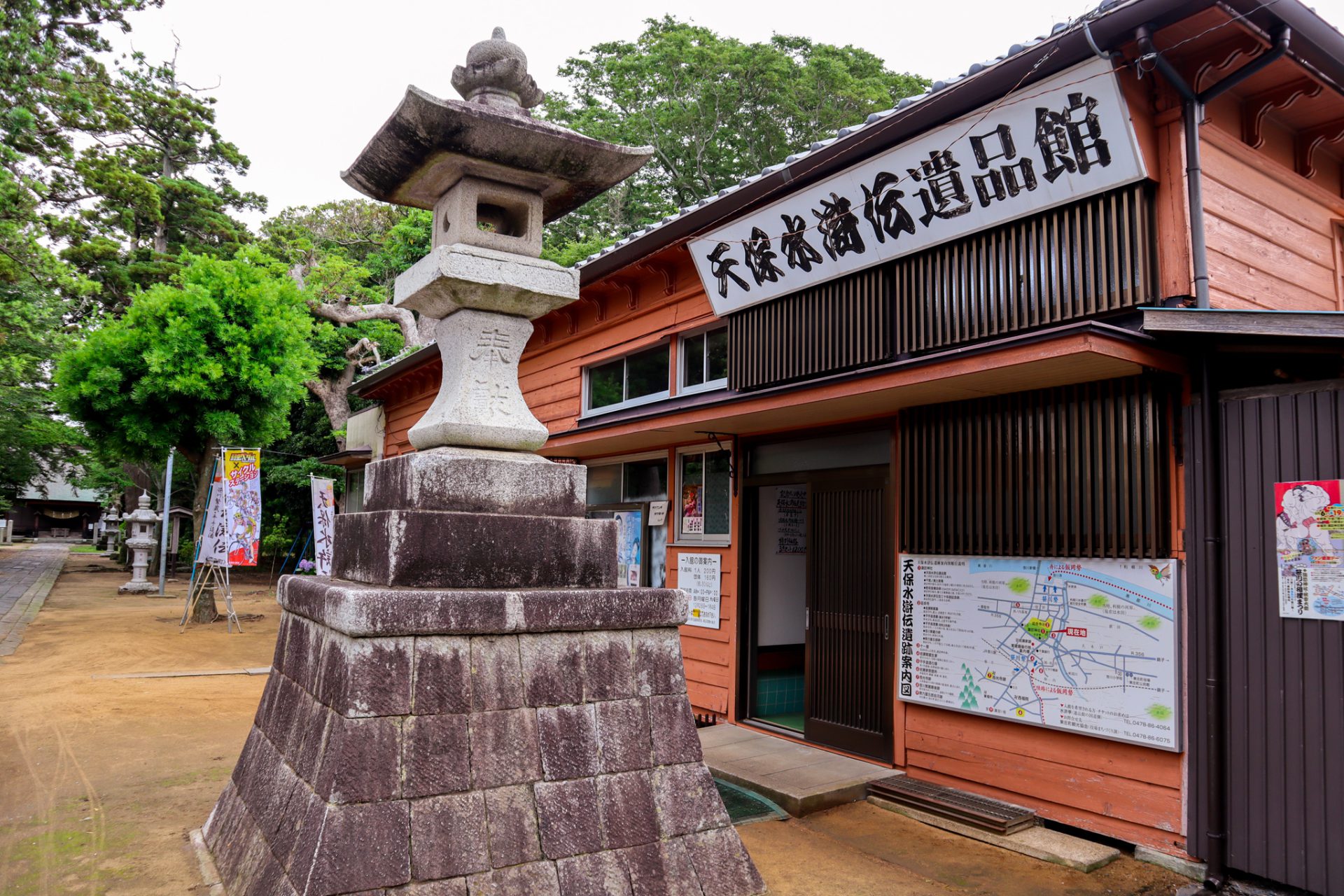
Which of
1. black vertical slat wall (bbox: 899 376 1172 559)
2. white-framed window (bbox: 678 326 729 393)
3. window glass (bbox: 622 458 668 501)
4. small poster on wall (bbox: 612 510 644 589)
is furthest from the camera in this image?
small poster on wall (bbox: 612 510 644 589)

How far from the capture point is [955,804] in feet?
20.3

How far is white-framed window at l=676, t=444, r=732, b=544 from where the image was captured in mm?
9594

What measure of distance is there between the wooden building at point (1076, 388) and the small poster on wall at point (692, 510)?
0.78 meters

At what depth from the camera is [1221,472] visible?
524 centimetres

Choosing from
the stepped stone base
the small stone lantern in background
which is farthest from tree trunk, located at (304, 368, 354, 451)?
the stepped stone base

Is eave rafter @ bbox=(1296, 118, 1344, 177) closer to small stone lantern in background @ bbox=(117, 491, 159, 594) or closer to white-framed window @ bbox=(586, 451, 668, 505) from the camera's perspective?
white-framed window @ bbox=(586, 451, 668, 505)

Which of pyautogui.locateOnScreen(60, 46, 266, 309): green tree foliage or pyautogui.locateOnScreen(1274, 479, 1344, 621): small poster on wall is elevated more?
pyautogui.locateOnScreen(60, 46, 266, 309): green tree foliage

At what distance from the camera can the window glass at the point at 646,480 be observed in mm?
10773

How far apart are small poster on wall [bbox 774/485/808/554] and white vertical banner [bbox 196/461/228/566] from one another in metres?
11.1

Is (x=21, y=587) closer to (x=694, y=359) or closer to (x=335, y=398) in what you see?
(x=335, y=398)

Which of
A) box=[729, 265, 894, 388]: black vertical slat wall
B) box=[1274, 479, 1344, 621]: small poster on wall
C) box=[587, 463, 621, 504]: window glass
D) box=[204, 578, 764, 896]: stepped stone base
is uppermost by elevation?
box=[729, 265, 894, 388]: black vertical slat wall

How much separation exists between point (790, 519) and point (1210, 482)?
16.8 feet

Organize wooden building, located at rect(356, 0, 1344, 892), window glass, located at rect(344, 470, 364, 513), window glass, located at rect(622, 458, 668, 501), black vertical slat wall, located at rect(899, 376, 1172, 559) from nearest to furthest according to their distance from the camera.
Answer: wooden building, located at rect(356, 0, 1344, 892) < black vertical slat wall, located at rect(899, 376, 1172, 559) < window glass, located at rect(622, 458, 668, 501) < window glass, located at rect(344, 470, 364, 513)

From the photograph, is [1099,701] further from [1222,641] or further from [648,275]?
[648,275]
